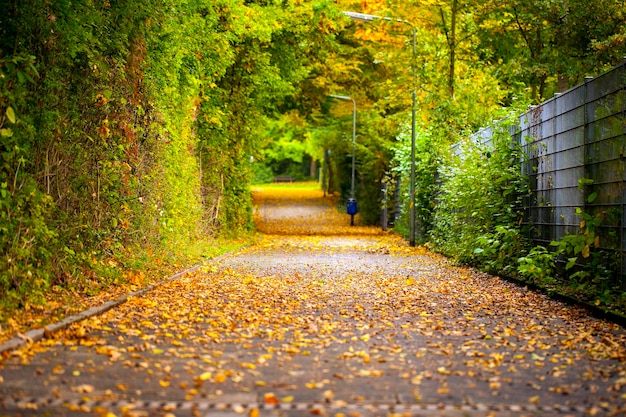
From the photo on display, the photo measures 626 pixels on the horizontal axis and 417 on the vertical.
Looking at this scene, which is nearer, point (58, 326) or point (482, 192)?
point (58, 326)

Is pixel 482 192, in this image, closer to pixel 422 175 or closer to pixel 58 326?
pixel 422 175

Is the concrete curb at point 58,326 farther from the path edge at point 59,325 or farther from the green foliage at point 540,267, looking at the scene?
the green foliage at point 540,267

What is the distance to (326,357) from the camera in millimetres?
6941

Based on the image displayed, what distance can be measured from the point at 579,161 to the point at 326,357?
6.13 metres

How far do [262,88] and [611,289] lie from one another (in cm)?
1610

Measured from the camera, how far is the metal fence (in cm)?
990

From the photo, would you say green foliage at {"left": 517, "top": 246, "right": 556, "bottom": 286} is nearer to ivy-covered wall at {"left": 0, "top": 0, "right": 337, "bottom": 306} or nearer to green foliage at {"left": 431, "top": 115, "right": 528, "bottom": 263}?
green foliage at {"left": 431, "top": 115, "right": 528, "bottom": 263}

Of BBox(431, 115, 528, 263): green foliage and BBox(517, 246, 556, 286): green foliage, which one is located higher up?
BBox(431, 115, 528, 263): green foliage

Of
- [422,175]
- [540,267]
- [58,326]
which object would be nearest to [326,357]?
[58,326]

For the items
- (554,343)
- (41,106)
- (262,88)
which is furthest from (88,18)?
(262,88)

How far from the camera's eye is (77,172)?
35.7ft

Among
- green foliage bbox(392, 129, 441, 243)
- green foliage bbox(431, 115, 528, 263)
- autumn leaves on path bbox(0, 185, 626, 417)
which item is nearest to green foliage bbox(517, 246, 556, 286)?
autumn leaves on path bbox(0, 185, 626, 417)

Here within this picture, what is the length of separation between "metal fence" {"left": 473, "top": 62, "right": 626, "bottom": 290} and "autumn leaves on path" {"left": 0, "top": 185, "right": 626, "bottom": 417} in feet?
3.92

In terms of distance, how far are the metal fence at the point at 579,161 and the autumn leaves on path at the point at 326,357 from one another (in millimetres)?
1193
